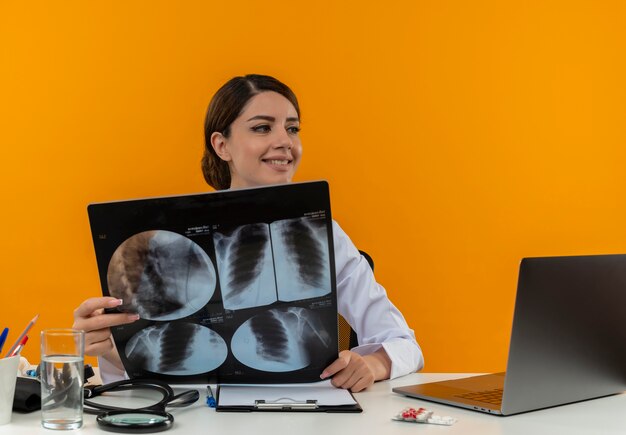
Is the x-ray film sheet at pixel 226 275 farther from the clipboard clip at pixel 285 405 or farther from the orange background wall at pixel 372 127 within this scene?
the orange background wall at pixel 372 127

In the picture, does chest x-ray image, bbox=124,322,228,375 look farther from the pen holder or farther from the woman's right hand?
the pen holder

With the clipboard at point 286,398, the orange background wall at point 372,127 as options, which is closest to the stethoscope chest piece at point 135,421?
the clipboard at point 286,398

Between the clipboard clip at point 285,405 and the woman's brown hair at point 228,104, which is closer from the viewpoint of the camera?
the clipboard clip at point 285,405

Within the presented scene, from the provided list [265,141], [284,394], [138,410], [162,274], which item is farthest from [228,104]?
[138,410]

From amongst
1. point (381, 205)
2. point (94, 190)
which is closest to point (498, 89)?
point (381, 205)

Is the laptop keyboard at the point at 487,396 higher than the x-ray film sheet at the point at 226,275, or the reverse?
the x-ray film sheet at the point at 226,275

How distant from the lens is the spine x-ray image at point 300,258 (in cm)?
137

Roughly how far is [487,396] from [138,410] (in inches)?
24.6

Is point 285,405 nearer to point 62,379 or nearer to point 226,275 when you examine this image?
point 226,275

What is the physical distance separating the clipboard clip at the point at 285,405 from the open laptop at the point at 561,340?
0.72 feet

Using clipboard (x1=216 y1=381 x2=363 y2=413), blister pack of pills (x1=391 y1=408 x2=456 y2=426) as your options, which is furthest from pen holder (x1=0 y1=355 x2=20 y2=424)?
blister pack of pills (x1=391 y1=408 x2=456 y2=426)

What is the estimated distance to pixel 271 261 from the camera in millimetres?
1373

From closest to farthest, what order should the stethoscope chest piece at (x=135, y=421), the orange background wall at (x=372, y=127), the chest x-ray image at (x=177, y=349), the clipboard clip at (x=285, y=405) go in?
the stethoscope chest piece at (x=135, y=421), the clipboard clip at (x=285, y=405), the chest x-ray image at (x=177, y=349), the orange background wall at (x=372, y=127)

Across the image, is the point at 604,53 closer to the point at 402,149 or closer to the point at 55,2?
the point at 402,149
